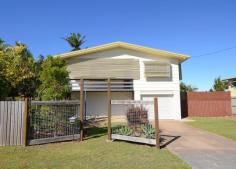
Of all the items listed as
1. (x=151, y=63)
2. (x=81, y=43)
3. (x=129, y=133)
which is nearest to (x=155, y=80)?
(x=151, y=63)

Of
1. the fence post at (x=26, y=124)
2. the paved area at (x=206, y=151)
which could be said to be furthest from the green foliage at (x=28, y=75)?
the paved area at (x=206, y=151)

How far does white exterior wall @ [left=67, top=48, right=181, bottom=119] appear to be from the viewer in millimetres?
20453

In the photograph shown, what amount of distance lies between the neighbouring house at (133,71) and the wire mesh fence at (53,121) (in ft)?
32.0

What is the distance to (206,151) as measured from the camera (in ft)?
28.6

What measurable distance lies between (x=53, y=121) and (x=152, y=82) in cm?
1175

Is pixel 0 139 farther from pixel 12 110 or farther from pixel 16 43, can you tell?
pixel 16 43

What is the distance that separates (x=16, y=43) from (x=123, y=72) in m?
9.47

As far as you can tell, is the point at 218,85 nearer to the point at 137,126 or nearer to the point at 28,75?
the point at 28,75

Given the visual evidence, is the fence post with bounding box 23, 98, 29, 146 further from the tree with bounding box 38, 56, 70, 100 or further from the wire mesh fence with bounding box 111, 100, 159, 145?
the wire mesh fence with bounding box 111, 100, 159, 145

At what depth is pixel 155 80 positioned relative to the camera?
2056 cm

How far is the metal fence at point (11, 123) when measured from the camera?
9.23 m

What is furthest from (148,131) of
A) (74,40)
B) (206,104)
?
(74,40)

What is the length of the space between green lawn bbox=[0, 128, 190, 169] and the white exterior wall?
1092cm

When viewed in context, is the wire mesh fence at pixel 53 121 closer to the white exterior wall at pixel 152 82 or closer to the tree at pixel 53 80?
the tree at pixel 53 80
